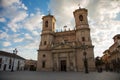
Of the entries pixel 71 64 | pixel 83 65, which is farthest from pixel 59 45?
pixel 83 65

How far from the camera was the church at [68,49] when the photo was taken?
28.9 metres

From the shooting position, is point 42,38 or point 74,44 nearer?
point 74,44

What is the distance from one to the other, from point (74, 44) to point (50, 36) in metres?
8.82

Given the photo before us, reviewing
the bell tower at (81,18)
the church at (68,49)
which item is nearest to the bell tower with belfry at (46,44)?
the church at (68,49)

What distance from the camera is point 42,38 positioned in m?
35.6

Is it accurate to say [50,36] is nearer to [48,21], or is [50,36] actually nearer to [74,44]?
[48,21]

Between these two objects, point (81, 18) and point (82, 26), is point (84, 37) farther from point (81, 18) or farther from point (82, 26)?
point (81, 18)

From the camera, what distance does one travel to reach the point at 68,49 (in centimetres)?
3017

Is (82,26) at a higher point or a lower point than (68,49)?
higher

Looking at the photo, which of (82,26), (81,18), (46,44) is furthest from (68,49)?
(81,18)

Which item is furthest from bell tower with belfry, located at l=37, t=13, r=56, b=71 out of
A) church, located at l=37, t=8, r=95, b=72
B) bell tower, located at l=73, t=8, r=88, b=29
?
bell tower, located at l=73, t=8, r=88, b=29

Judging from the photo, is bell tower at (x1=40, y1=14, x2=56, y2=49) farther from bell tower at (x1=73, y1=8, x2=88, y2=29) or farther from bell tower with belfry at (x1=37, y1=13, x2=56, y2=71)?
bell tower at (x1=73, y1=8, x2=88, y2=29)

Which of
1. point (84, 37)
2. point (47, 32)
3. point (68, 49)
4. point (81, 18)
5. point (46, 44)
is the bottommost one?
point (68, 49)

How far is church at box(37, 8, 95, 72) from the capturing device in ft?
94.7
